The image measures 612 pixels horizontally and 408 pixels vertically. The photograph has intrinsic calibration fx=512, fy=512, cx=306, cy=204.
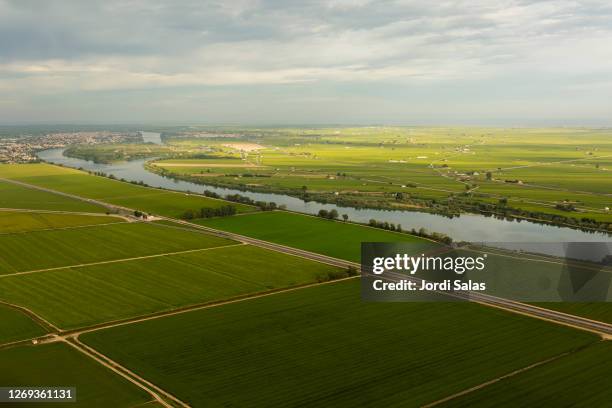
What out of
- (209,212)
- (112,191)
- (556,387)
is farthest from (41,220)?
(556,387)

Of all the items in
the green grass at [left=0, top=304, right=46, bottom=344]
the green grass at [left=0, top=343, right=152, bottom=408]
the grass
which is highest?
the grass

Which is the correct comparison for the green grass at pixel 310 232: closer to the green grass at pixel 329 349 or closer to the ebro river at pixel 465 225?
the ebro river at pixel 465 225

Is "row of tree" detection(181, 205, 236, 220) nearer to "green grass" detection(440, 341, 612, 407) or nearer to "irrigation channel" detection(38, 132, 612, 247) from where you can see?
"irrigation channel" detection(38, 132, 612, 247)

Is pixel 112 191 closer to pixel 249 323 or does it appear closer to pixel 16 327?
pixel 16 327

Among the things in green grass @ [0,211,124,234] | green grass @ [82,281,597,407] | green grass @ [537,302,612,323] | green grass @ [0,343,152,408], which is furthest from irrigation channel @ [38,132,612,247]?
green grass @ [0,343,152,408]

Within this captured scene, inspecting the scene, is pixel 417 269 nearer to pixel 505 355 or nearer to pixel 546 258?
pixel 546 258

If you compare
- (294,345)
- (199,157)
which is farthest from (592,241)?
(199,157)
